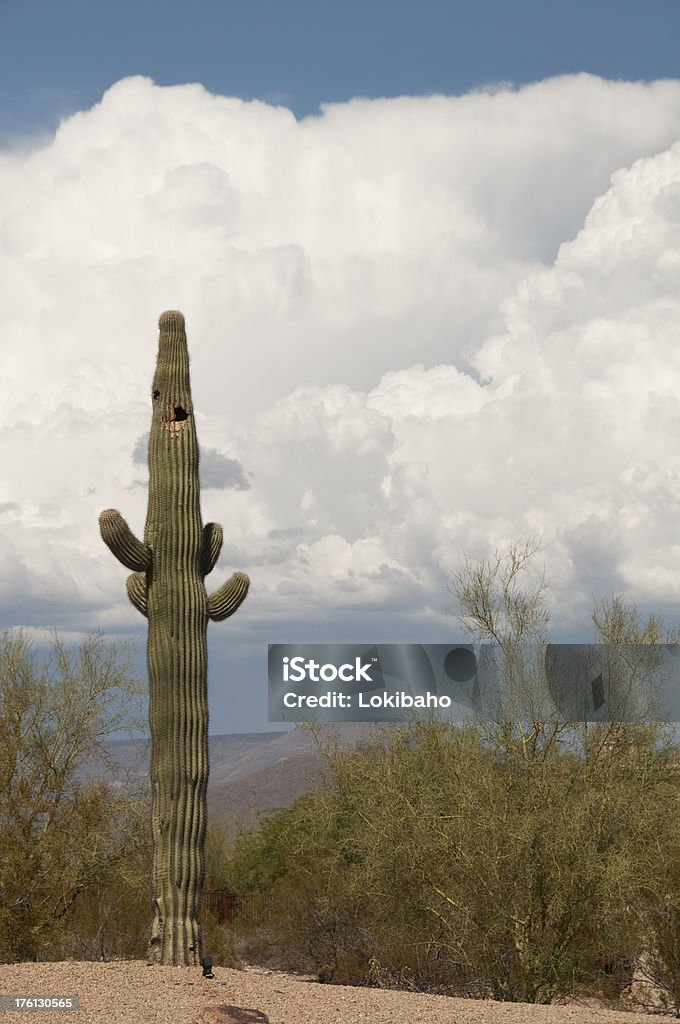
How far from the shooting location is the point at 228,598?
1399 cm

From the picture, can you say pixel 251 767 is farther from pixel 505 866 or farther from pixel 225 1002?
pixel 225 1002

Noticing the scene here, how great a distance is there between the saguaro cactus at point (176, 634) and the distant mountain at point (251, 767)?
10.2ft

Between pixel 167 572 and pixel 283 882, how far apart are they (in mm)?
11788

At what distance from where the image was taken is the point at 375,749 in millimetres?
23312

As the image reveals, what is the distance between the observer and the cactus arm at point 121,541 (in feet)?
43.0

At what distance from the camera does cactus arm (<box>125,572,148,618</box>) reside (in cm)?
1370

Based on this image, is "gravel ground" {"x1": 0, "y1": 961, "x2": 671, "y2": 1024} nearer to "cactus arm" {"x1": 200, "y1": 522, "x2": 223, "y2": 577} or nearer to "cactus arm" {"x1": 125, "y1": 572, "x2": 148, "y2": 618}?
"cactus arm" {"x1": 125, "y1": 572, "x2": 148, "y2": 618}

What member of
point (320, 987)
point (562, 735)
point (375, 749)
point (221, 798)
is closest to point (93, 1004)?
point (320, 987)
